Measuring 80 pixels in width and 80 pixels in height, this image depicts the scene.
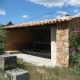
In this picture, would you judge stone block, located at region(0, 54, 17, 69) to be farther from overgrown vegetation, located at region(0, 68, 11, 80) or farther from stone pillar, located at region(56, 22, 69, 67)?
stone pillar, located at region(56, 22, 69, 67)

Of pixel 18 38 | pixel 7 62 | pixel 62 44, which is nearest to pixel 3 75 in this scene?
pixel 7 62

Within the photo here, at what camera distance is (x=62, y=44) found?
26.6 feet

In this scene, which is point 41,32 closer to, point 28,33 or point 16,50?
point 28,33

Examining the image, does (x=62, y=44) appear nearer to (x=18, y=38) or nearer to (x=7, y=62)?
(x=7, y=62)

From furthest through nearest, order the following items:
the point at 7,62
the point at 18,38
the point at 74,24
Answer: the point at 18,38
the point at 74,24
the point at 7,62

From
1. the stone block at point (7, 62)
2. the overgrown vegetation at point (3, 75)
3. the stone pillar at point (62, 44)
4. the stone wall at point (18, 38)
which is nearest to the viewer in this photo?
the overgrown vegetation at point (3, 75)

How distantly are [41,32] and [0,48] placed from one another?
9822 millimetres

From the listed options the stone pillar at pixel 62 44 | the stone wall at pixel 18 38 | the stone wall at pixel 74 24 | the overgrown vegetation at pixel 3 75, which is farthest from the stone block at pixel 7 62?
the stone wall at pixel 18 38

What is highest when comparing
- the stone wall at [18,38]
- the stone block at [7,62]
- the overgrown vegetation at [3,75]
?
the stone wall at [18,38]

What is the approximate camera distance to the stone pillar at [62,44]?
25.8 feet

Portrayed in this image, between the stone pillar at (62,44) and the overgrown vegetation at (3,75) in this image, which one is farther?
the stone pillar at (62,44)

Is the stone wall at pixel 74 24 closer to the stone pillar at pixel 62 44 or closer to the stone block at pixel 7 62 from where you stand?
the stone pillar at pixel 62 44

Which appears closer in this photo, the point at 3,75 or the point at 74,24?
the point at 3,75

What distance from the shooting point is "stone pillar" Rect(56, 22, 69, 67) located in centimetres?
786
